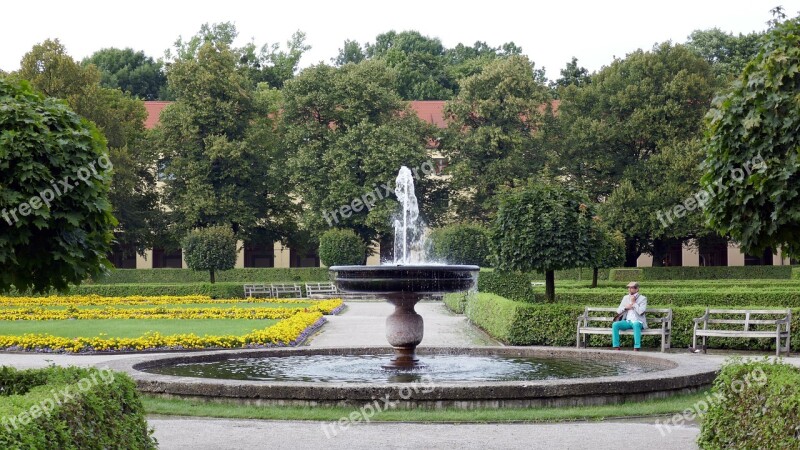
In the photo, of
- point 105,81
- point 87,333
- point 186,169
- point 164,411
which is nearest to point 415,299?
point 164,411

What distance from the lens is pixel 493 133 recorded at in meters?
47.1

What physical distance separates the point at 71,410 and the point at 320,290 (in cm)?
3642

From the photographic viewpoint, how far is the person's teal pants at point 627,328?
671 inches

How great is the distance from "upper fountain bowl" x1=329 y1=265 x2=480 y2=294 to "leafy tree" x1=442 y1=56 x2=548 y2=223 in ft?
112

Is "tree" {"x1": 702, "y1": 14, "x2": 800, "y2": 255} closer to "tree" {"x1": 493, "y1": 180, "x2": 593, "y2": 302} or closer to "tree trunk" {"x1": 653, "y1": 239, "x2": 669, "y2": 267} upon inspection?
"tree" {"x1": 493, "y1": 180, "x2": 593, "y2": 302}

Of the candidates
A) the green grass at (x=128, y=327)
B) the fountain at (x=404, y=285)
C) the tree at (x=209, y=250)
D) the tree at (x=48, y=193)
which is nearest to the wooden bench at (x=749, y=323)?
the fountain at (x=404, y=285)

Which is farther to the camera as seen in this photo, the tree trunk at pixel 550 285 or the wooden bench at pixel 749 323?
the tree trunk at pixel 550 285

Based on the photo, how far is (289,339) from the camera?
18703mm

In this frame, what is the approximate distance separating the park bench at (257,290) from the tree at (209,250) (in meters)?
1.24

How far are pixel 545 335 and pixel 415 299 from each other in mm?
5573

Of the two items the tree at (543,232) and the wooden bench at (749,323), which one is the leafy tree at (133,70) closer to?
the tree at (543,232)

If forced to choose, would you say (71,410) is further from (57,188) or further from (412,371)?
(412,371)

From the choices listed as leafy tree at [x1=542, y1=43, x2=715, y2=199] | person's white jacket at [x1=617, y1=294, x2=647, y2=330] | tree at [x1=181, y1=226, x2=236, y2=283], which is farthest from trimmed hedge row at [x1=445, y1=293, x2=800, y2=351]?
leafy tree at [x1=542, y1=43, x2=715, y2=199]

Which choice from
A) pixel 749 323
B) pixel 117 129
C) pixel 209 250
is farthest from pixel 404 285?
pixel 117 129
